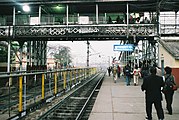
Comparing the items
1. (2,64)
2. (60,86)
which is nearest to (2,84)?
(60,86)

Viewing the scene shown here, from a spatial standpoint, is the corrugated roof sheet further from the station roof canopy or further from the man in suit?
the man in suit

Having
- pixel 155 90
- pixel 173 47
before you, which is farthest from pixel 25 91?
pixel 173 47

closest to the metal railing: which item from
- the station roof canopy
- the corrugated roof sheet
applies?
the corrugated roof sheet

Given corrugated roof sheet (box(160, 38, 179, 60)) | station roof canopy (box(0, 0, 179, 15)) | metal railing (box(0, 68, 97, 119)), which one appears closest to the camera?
metal railing (box(0, 68, 97, 119))

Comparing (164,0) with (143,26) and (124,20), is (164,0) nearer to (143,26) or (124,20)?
(143,26)

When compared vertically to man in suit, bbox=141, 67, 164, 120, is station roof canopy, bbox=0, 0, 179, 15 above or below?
above

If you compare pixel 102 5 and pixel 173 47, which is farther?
pixel 102 5

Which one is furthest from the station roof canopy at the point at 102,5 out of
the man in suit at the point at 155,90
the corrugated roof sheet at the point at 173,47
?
the man in suit at the point at 155,90

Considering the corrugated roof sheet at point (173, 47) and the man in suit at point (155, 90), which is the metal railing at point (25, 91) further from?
the corrugated roof sheet at point (173, 47)

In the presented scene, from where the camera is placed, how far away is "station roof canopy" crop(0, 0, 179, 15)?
2428 cm

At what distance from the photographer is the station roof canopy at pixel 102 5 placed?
24.3m

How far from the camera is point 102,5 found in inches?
1010

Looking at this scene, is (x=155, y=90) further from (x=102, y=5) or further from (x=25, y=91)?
(x=102, y=5)

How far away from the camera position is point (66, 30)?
2395cm
